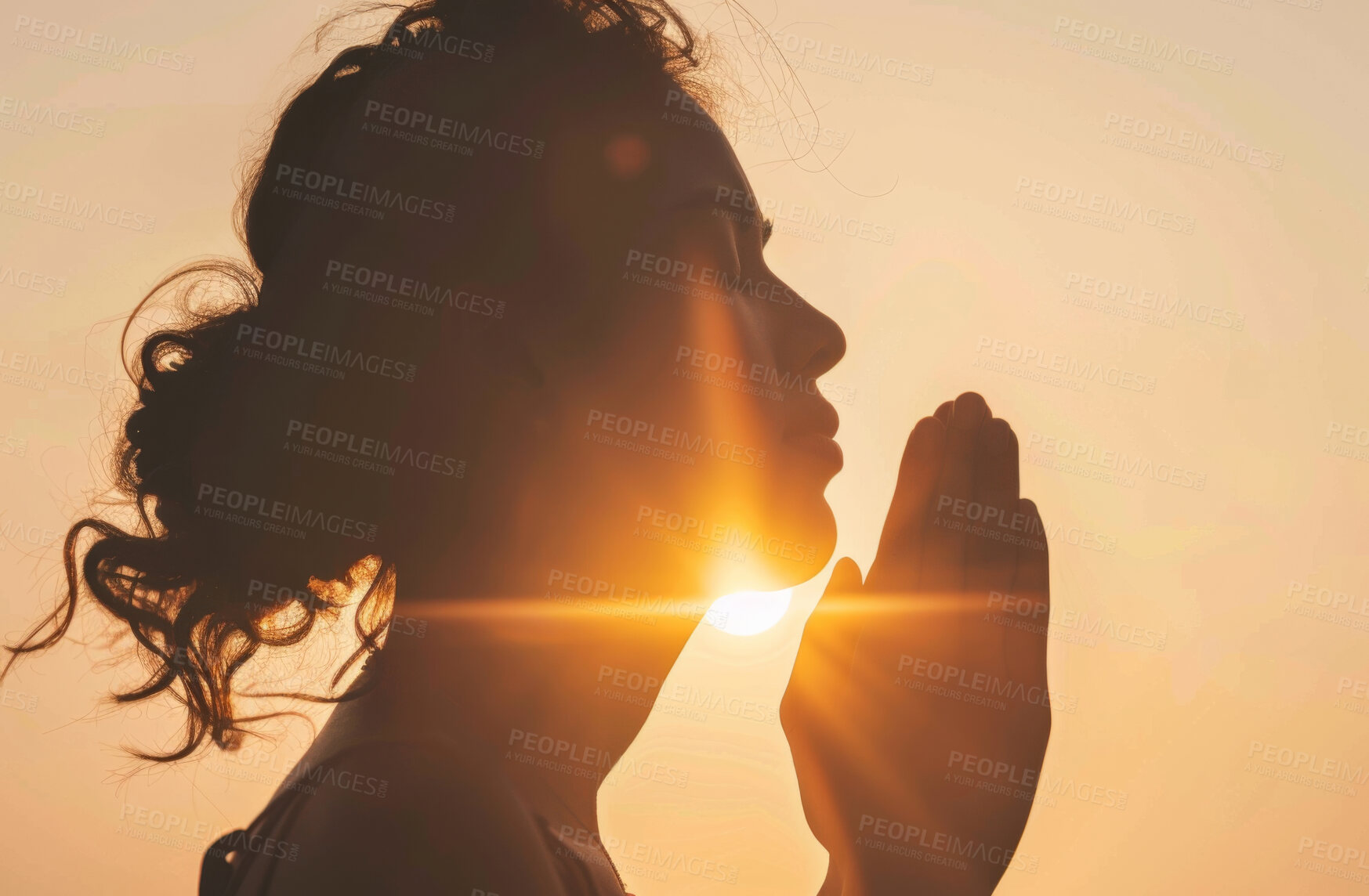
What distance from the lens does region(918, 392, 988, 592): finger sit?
7.25 ft

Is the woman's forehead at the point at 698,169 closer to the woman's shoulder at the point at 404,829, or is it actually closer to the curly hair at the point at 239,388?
the curly hair at the point at 239,388

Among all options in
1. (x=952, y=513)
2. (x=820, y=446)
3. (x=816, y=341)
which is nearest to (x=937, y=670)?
(x=952, y=513)

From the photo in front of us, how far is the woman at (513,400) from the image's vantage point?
6.12 ft

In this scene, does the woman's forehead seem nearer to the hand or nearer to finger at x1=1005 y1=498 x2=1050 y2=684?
the hand

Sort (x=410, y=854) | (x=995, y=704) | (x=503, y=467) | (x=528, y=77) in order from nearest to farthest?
(x=410, y=854) → (x=503, y=467) → (x=528, y=77) → (x=995, y=704)

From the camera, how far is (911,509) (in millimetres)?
2270

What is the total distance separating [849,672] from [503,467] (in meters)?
1.09

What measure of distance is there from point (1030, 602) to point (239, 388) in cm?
211

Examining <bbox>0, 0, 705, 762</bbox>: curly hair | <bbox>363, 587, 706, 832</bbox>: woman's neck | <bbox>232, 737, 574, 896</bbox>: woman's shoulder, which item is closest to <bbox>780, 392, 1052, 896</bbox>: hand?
<bbox>363, 587, 706, 832</bbox>: woman's neck

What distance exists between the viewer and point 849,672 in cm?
224

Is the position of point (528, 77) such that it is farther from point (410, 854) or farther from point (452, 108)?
point (410, 854)

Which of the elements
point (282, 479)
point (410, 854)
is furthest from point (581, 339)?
point (410, 854)

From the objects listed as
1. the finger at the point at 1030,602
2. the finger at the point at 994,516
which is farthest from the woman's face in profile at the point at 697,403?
the finger at the point at 1030,602

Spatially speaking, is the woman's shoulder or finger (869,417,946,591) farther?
finger (869,417,946,591)
